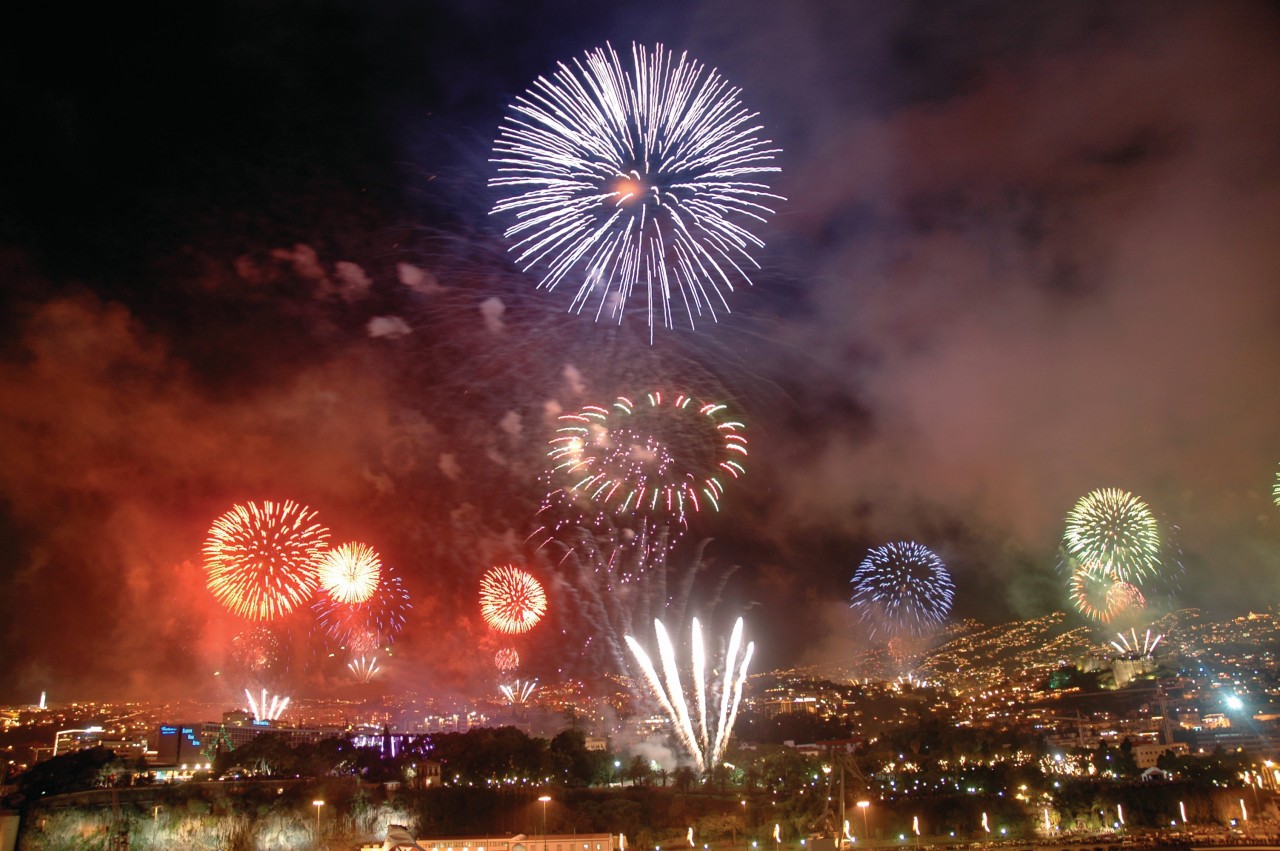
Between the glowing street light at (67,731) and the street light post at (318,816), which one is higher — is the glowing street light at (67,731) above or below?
above

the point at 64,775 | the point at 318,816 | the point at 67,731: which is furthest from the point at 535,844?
the point at 67,731

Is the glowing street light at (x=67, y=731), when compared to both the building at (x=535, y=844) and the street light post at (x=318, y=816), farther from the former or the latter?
the building at (x=535, y=844)

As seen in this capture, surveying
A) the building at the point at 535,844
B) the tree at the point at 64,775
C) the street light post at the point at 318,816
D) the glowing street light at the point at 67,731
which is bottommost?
the building at the point at 535,844

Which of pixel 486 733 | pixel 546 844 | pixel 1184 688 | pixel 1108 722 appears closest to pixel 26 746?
pixel 486 733

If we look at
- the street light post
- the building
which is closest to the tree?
the street light post

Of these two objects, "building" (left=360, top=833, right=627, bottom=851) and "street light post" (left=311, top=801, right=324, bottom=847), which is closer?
"building" (left=360, top=833, right=627, bottom=851)

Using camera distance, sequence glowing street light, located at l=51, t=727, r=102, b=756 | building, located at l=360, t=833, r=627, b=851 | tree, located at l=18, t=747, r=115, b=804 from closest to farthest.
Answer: building, located at l=360, t=833, r=627, b=851, tree, located at l=18, t=747, r=115, b=804, glowing street light, located at l=51, t=727, r=102, b=756

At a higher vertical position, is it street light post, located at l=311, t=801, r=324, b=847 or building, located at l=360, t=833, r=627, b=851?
street light post, located at l=311, t=801, r=324, b=847

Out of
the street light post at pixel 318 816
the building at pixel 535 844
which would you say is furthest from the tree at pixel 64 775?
the building at pixel 535 844

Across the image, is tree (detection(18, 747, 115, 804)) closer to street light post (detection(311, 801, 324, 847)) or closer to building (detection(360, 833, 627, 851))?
street light post (detection(311, 801, 324, 847))

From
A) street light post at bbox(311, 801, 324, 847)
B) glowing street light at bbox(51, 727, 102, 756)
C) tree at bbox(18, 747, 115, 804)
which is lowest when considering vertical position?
street light post at bbox(311, 801, 324, 847)

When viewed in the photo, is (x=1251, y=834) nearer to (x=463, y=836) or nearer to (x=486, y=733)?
(x=463, y=836)
